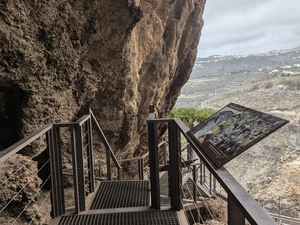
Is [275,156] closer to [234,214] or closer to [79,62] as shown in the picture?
[79,62]

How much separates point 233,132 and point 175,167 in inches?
41.2

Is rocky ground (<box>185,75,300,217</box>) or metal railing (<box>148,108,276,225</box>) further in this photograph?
rocky ground (<box>185,75,300,217</box>)

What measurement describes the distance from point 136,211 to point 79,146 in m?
0.83

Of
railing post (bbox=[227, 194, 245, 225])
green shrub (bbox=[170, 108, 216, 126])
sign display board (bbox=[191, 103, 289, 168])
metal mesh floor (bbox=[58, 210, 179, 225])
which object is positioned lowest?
green shrub (bbox=[170, 108, 216, 126])

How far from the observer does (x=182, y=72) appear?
11.5 m

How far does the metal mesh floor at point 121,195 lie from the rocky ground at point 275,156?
1342 mm

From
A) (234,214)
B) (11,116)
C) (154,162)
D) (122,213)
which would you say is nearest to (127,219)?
(122,213)

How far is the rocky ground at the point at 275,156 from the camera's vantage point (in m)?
15.6

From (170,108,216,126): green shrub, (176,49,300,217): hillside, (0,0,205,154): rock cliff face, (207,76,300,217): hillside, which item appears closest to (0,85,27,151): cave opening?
(0,0,205,154): rock cliff face

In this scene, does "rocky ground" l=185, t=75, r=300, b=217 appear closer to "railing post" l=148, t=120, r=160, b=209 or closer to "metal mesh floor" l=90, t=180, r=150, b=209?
"metal mesh floor" l=90, t=180, r=150, b=209

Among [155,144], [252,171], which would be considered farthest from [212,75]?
[155,144]

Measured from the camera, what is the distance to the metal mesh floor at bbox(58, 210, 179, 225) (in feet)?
7.72

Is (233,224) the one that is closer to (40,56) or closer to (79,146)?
(79,146)

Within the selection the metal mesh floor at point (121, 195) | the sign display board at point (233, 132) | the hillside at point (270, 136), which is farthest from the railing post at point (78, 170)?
the hillside at point (270, 136)
